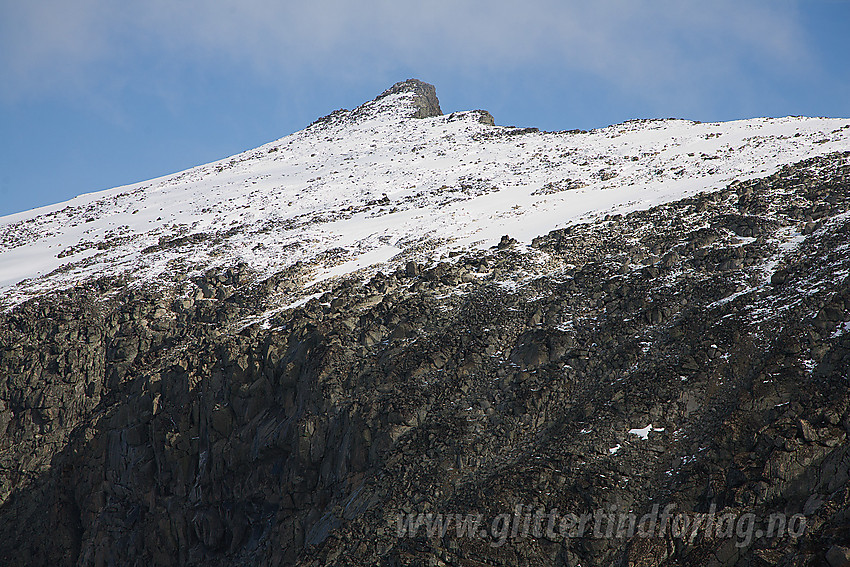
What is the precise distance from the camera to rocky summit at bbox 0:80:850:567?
17484 millimetres

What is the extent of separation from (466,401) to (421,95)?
79368 mm

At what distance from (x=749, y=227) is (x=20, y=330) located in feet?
135

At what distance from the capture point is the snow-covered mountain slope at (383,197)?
136ft

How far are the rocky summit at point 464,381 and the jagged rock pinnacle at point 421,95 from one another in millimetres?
44127

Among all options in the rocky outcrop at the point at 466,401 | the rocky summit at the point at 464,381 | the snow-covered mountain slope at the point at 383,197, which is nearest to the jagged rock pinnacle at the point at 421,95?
the snow-covered mountain slope at the point at 383,197

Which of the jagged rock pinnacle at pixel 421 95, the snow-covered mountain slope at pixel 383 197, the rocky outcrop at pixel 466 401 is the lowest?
the rocky outcrop at pixel 466 401

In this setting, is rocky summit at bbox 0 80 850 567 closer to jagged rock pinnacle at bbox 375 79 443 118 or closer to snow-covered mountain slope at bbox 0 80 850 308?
snow-covered mountain slope at bbox 0 80 850 308

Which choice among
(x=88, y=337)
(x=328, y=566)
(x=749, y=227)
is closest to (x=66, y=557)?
(x=88, y=337)

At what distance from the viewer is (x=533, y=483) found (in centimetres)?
1869

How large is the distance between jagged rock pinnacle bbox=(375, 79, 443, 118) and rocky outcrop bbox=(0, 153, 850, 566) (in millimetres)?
58204

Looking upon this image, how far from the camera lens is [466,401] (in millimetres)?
22922

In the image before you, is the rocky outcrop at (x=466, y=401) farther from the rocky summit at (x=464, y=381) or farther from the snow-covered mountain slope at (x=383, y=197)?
the snow-covered mountain slope at (x=383, y=197)

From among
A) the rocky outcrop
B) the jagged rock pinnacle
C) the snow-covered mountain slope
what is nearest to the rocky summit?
the rocky outcrop

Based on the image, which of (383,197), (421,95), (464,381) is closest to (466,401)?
(464,381)
